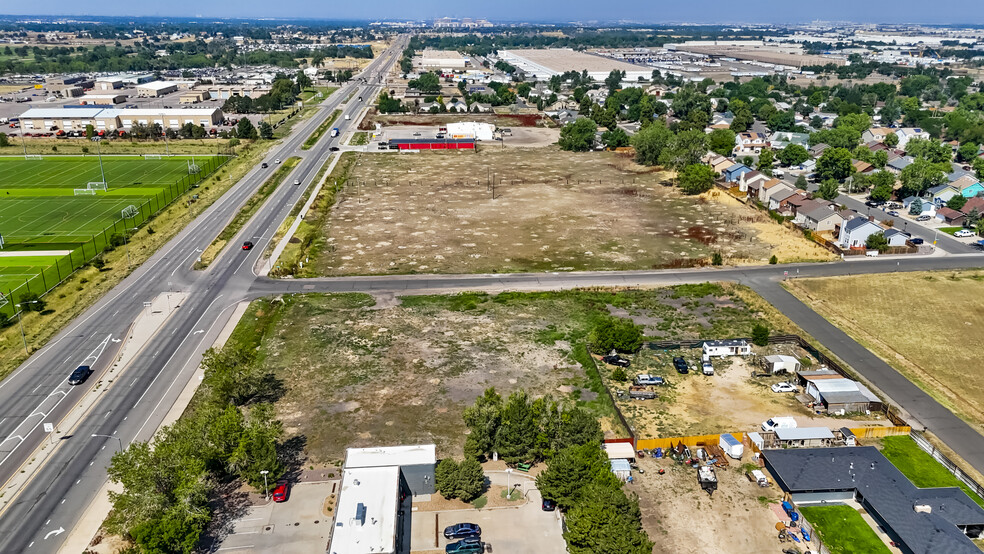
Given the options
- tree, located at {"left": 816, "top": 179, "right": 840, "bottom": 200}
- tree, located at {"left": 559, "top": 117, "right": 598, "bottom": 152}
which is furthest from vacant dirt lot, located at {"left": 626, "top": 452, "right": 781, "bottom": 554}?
tree, located at {"left": 559, "top": 117, "right": 598, "bottom": 152}

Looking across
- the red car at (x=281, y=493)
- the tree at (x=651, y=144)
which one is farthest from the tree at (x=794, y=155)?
the red car at (x=281, y=493)

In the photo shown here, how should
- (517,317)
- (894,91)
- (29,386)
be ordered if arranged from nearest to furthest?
(29,386), (517,317), (894,91)

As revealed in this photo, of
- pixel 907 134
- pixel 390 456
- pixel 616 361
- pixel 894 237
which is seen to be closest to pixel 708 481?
pixel 616 361

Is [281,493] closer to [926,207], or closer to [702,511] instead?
[702,511]

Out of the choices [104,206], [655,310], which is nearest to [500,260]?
[655,310]

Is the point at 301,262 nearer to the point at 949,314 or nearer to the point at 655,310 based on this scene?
the point at 655,310

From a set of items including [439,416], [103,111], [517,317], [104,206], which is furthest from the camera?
[103,111]

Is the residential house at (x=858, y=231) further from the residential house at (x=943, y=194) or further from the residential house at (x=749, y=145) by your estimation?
the residential house at (x=749, y=145)
